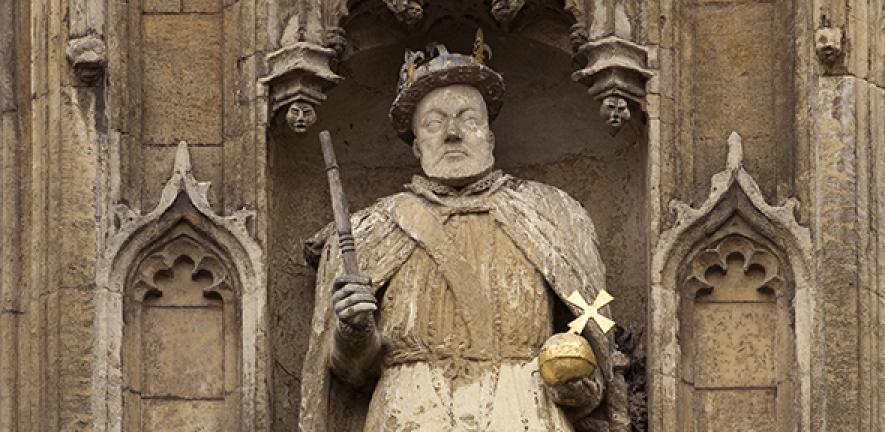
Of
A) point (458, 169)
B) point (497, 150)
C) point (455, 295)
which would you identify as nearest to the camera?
point (455, 295)

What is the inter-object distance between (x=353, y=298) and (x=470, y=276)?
2.55ft

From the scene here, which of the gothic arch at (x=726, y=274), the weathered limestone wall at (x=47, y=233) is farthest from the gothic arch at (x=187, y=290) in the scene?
the gothic arch at (x=726, y=274)

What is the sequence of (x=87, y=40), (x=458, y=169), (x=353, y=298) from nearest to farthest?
(x=353, y=298) → (x=458, y=169) → (x=87, y=40)

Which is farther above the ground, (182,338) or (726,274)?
(726,274)

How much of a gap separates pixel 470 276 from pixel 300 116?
114cm

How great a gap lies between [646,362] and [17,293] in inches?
101

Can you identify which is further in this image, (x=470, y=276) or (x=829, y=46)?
(x=829, y=46)

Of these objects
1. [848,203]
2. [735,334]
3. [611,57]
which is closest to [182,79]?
[611,57]

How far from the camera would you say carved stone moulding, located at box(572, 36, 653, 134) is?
21484 millimetres

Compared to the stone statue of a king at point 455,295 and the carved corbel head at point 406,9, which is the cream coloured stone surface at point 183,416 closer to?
the stone statue of a king at point 455,295

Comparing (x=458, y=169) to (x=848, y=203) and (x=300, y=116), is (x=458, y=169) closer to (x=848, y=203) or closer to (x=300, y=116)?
(x=300, y=116)

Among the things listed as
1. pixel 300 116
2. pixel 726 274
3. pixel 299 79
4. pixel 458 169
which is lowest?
pixel 726 274

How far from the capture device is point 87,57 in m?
21.3

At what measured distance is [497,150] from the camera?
2212 centimetres
